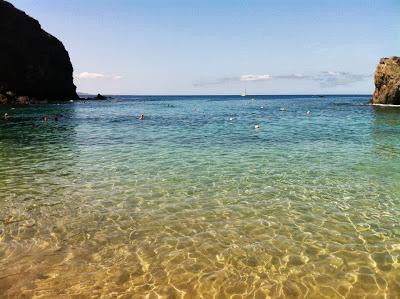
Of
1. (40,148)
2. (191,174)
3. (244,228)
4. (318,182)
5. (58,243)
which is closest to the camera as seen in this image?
(58,243)

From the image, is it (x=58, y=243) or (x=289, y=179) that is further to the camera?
(x=289, y=179)

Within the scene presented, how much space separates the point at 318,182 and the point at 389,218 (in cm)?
426

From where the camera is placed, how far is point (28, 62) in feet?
366

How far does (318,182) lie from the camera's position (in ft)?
49.5

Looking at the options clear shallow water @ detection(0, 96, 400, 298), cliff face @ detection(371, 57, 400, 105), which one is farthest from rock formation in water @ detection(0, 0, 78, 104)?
clear shallow water @ detection(0, 96, 400, 298)

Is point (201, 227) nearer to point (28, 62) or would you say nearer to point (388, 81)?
point (388, 81)

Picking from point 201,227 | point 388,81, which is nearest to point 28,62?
point 388,81

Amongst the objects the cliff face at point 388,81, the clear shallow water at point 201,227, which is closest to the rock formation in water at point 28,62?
the cliff face at point 388,81

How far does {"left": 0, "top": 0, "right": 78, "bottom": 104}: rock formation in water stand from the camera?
104m

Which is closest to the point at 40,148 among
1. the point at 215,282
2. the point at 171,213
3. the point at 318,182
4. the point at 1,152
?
the point at 1,152

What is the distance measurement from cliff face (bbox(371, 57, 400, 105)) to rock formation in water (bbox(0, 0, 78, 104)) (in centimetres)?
9224

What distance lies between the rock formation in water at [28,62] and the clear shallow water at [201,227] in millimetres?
93642

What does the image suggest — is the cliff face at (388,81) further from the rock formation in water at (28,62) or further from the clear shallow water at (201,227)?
the rock formation in water at (28,62)

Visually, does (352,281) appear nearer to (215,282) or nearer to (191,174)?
(215,282)
